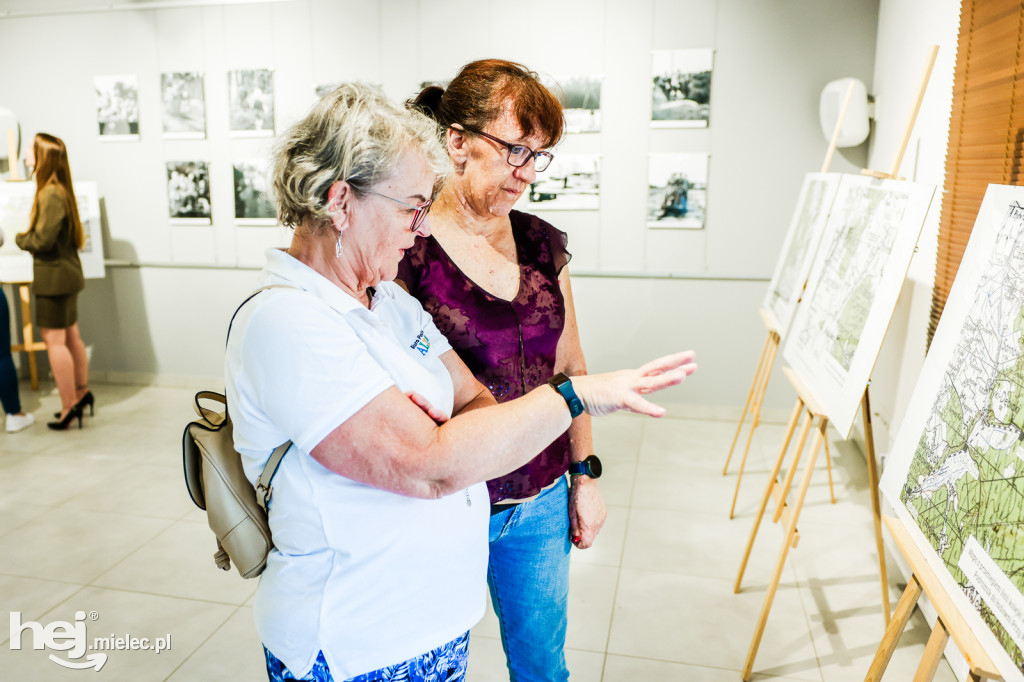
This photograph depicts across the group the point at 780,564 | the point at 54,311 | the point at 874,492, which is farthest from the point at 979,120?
the point at 54,311

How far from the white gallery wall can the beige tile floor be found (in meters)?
1.13

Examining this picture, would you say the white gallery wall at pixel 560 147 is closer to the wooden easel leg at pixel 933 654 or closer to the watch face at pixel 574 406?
the wooden easel leg at pixel 933 654

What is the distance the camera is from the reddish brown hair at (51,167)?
184 inches

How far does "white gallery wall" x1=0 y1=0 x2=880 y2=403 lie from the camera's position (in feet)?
15.3

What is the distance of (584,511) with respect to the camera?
168 cm

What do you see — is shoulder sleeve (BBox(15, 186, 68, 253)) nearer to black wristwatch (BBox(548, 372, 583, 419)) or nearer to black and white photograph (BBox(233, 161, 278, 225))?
black and white photograph (BBox(233, 161, 278, 225))

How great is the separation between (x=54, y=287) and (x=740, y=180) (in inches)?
177

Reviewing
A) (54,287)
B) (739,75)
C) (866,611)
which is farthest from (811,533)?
(54,287)

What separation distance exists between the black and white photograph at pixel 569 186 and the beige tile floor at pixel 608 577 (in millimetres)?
1673

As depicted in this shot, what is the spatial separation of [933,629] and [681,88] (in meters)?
4.03

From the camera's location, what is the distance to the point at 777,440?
15.1 ft

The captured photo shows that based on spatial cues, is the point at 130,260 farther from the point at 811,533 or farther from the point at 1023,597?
the point at 1023,597

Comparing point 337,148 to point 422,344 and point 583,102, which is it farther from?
point 583,102

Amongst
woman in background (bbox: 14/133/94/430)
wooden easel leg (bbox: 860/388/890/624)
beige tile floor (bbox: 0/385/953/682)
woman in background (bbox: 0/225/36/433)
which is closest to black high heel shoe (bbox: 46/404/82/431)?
woman in background (bbox: 14/133/94/430)
